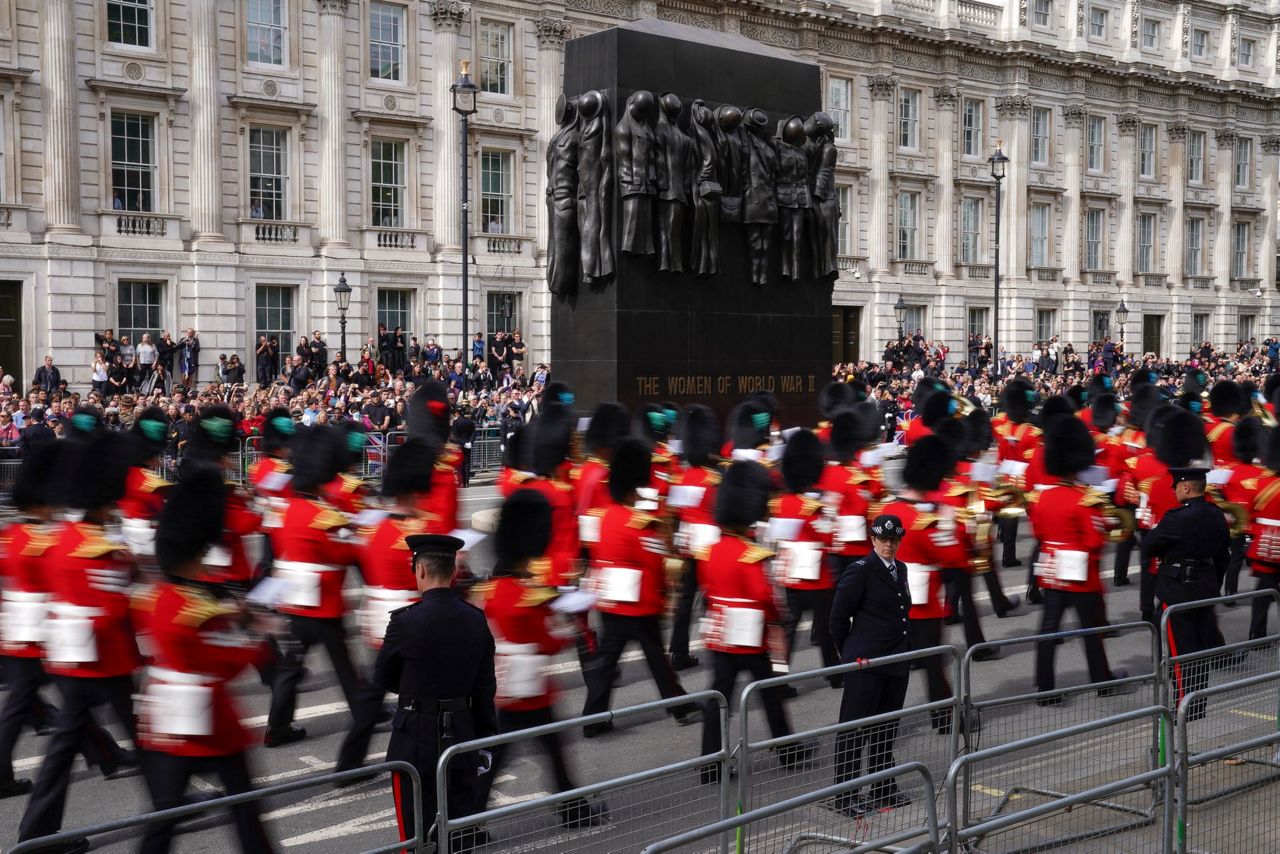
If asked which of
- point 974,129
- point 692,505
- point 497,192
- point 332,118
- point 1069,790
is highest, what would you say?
point 974,129

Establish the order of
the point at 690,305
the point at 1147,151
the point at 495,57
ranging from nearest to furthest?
the point at 690,305 → the point at 495,57 → the point at 1147,151

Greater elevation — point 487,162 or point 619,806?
point 487,162

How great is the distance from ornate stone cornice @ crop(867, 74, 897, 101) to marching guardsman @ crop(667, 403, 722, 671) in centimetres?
3629

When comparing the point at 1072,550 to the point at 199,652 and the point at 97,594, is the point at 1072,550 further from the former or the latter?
the point at 97,594

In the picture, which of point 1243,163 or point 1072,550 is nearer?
point 1072,550

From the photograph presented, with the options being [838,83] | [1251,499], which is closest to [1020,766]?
[1251,499]

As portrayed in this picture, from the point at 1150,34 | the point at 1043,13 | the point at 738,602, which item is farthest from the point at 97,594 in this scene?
the point at 1150,34

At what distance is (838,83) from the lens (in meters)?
45.1

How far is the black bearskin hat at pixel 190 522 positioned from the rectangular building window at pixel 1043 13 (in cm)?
5052

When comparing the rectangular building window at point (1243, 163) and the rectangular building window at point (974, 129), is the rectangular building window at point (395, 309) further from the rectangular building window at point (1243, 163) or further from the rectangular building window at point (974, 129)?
the rectangular building window at point (1243, 163)

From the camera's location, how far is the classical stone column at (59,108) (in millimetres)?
28984

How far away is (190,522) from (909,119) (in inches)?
1758

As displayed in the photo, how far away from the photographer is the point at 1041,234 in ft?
169

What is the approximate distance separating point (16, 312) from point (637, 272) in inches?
698
